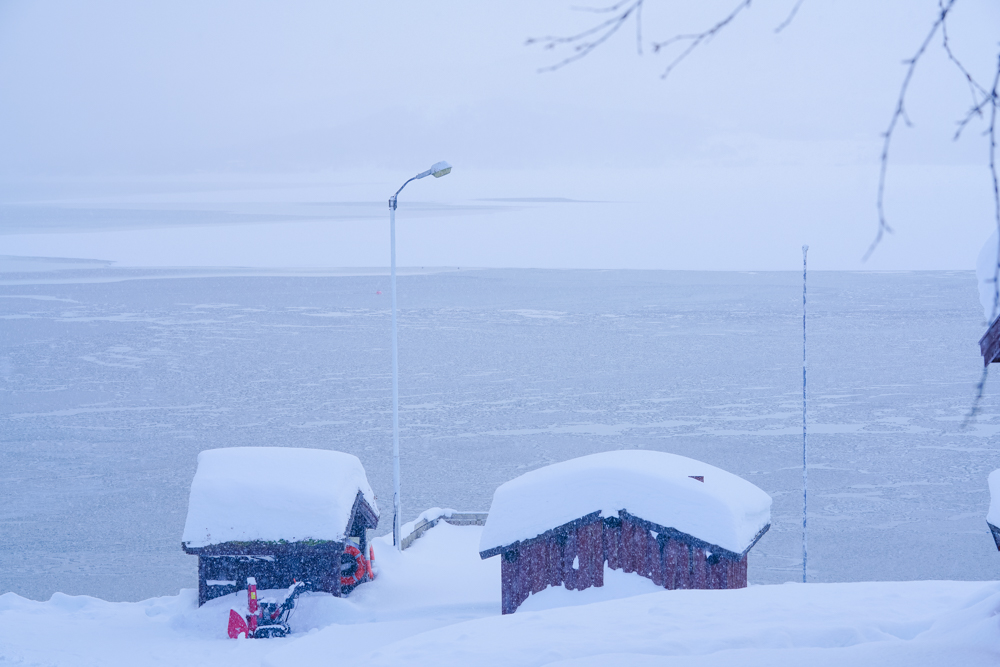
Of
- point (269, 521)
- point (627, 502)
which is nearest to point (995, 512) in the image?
point (627, 502)

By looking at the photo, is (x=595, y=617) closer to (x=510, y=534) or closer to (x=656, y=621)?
(x=656, y=621)

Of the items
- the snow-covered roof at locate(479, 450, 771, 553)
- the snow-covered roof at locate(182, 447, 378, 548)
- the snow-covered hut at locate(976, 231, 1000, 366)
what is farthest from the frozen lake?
the snow-covered hut at locate(976, 231, 1000, 366)

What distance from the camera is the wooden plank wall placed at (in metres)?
12.6

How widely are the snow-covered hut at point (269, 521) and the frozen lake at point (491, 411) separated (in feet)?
1.32

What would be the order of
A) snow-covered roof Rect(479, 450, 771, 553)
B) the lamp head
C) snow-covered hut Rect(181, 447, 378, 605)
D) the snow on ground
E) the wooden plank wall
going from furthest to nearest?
the lamp head, snow-covered hut Rect(181, 447, 378, 605), the wooden plank wall, snow-covered roof Rect(479, 450, 771, 553), the snow on ground

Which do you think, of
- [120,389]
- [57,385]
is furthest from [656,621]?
[57,385]

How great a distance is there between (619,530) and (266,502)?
5.94m

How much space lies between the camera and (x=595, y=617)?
866 cm

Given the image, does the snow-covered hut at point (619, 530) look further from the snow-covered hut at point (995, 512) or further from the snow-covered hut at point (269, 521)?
the snow-covered hut at point (269, 521)

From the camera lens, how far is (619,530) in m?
12.6

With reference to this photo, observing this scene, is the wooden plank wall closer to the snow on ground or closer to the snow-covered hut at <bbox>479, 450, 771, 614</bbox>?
the snow-covered hut at <bbox>479, 450, 771, 614</bbox>

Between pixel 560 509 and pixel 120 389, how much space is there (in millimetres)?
28486

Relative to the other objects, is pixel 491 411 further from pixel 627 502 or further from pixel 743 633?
pixel 743 633

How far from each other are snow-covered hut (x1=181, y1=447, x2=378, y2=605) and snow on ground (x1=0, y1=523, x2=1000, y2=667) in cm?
49
